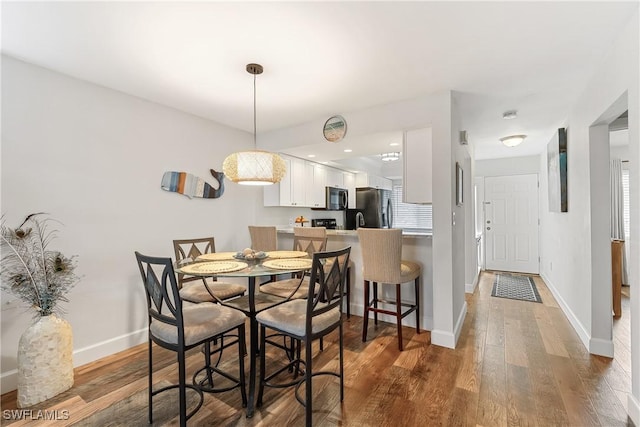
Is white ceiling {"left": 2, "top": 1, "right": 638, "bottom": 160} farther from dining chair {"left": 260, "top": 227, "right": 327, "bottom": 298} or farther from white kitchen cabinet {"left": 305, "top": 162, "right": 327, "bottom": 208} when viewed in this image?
white kitchen cabinet {"left": 305, "top": 162, "right": 327, "bottom": 208}

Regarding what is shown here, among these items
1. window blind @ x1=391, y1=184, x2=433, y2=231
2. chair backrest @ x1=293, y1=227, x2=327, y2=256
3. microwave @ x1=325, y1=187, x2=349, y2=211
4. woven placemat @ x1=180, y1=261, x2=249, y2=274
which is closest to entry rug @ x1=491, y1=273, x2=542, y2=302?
window blind @ x1=391, y1=184, x2=433, y2=231

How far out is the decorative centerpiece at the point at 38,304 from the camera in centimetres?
191

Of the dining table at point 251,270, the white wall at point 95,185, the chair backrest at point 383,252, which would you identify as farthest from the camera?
the chair backrest at point 383,252

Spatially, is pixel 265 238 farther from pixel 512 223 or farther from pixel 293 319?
pixel 512 223

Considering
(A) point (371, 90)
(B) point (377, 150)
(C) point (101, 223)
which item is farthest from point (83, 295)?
(B) point (377, 150)

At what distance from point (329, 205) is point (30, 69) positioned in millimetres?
3854

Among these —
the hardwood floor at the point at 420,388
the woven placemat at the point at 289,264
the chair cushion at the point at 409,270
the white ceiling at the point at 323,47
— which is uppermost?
the white ceiling at the point at 323,47

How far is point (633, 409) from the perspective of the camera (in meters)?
1.67

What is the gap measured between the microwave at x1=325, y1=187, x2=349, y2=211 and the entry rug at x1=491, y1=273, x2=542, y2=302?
278 centimetres

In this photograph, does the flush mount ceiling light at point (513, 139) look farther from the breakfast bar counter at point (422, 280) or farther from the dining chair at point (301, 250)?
the dining chair at point (301, 250)

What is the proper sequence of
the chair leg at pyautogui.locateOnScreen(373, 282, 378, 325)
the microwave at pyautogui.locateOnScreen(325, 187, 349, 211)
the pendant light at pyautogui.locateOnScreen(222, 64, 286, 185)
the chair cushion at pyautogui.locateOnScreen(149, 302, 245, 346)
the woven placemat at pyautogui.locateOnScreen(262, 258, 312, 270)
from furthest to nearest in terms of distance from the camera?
the microwave at pyautogui.locateOnScreen(325, 187, 349, 211) → the chair leg at pyautogui.locateOnScreen(373, 282, 378, 325) → the pendant light at pyautogui.locateOnScreen(222, 64, 286, 185) → the woven placemat at pyautogui.locateOnScreen(262, 258, 312, 270) → the chair cushion at pyautogui.locateOnScreen(149, 302, 245, 346)

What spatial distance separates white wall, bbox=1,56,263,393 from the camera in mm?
2125

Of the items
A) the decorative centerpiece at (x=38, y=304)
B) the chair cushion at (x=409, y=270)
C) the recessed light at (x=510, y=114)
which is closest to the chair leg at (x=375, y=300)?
the chair cushion at (x=409, y=270)

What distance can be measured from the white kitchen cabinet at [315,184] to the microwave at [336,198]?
0.11 meters
